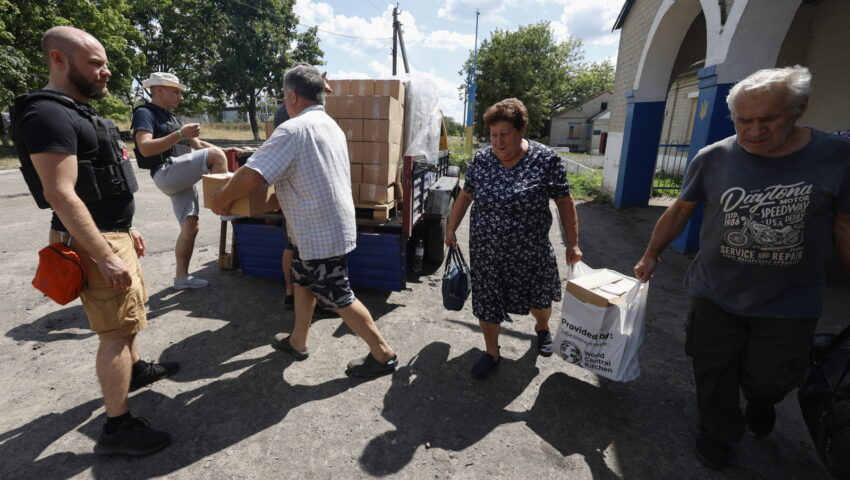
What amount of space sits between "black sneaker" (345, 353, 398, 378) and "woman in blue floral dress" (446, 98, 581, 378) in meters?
0.62

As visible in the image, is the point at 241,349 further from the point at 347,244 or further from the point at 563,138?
the point at 563,138

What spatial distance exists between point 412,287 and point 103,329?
2.82 meters

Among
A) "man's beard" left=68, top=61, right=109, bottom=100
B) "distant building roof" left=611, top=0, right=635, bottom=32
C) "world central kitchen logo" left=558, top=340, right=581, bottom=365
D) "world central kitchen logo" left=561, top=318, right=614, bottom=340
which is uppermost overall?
"distant building roof" left=611, top=0, right=635, bottom=32

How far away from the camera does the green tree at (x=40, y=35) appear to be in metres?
A: 13.5

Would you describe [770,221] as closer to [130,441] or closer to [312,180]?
[312,180]

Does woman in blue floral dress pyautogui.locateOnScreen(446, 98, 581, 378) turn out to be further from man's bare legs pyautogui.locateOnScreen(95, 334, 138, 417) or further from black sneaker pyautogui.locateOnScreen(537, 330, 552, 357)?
man's bare legs pyautogui.locateOnScreen(95, 334, 138, 417)

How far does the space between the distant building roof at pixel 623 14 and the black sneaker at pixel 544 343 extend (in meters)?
8.89

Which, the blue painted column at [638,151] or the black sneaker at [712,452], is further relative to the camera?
the blue painted column at [638,151]

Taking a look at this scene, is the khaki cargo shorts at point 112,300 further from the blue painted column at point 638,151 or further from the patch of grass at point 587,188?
the patch of grass at point 587,188

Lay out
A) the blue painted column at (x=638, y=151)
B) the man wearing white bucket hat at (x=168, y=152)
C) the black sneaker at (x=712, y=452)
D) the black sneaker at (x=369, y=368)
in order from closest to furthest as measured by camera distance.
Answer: the black sneaker at (x=712, y=452) < the black sneaker at (x=369, y=368) < the man wearing white bucket hat at (x=168, y=152) < the blue painted column at (x=638, y=151)

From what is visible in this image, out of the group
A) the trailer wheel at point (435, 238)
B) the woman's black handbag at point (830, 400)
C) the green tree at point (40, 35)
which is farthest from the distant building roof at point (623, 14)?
the green tree at point (40, 35)

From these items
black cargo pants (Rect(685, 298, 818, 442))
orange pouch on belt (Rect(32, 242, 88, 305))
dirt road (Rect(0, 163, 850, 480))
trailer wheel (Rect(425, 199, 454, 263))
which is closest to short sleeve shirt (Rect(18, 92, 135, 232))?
orange pouch on belt (Rect(32, 242, 88, 305))

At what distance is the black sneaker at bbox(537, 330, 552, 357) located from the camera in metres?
3.06

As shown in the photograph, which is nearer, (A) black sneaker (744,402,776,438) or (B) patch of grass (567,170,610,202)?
(A) black sneaker (744,402,776,438)
